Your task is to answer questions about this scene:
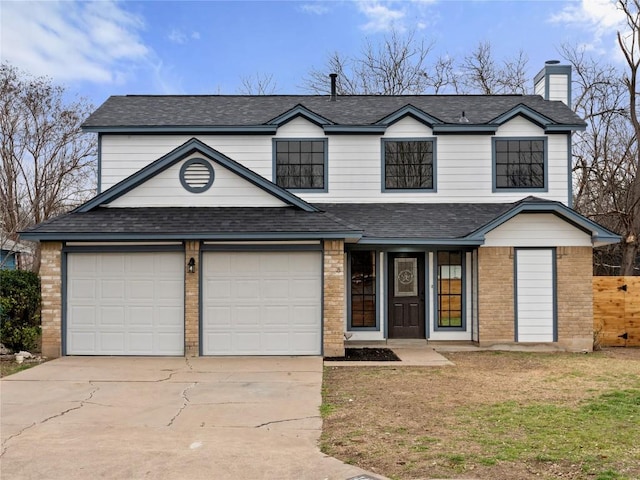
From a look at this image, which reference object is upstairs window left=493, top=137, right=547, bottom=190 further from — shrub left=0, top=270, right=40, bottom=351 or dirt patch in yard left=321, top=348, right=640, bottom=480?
shrub left=0, top=270, right=40, bottom=351

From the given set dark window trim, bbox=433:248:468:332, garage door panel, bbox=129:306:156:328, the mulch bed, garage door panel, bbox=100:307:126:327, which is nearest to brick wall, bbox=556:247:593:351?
dark window trim, bbox=433:248:468:332

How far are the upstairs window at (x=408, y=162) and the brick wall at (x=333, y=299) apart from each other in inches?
156

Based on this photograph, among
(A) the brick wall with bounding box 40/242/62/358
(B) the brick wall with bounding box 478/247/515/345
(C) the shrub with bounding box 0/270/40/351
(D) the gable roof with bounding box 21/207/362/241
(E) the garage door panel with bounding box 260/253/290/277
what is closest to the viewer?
(D) the gable roof with bounding box 21/207/362/241

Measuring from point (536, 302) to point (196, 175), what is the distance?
27.4 ft

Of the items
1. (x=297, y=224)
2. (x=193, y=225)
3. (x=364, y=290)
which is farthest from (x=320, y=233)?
(x=364, y=290)

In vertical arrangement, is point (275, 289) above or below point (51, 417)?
above

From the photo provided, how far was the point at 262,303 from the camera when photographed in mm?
12180

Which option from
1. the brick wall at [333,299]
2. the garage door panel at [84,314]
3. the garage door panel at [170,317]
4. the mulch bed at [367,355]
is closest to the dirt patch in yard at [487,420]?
the mulch bed at [367,355]

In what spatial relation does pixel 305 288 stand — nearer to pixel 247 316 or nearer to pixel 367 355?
pixel 247 316

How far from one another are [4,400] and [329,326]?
6049 mm

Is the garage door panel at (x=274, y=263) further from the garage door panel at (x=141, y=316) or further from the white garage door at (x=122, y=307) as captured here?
the garage door panel at (x=141, y=316)

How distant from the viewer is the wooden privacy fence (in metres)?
14.9

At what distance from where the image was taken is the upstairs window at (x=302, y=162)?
1530 cm

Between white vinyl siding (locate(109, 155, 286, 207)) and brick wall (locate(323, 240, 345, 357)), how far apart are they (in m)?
1.78
